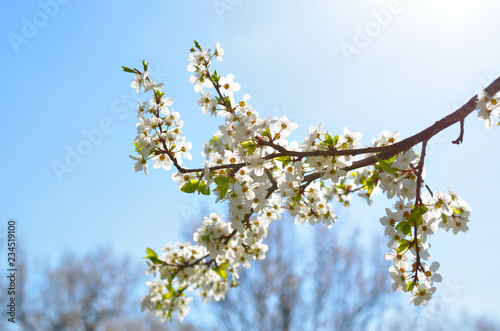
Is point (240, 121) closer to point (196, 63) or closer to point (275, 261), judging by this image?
point (196, 63)

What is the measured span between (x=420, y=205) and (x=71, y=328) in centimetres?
2385

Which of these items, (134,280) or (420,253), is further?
(134,280)

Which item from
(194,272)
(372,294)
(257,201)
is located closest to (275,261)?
(372,294)

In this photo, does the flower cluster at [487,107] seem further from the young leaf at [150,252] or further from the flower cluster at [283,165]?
the young leaf at [150,252]

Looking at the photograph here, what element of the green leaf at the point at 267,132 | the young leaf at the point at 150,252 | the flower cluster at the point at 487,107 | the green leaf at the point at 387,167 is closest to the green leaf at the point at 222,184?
the green leaf at the point at 267,132

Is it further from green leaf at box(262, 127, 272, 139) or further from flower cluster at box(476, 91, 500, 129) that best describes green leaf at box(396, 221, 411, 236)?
green leaf at box(262, 127, 272, 139)

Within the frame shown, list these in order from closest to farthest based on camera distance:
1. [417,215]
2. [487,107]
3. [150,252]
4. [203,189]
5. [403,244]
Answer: [487,107]
[417,215]
[403,244]
[203,189]
[150,252]

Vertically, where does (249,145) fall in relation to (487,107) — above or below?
above

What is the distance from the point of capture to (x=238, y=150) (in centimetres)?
208

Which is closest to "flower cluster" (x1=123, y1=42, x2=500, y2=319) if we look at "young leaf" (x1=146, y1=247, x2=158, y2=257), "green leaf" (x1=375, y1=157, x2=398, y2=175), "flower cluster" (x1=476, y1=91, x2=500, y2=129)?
"green leaf" (x1=375, y1=157, x2=398, y2=175)

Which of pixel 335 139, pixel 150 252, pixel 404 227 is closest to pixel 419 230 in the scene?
pixel 404 227

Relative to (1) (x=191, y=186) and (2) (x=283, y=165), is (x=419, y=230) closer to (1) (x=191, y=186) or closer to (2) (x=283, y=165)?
(2) (x=283, y=165)

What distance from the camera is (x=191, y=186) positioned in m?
2.21

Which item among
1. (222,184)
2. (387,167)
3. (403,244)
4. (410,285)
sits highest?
(222,184)
